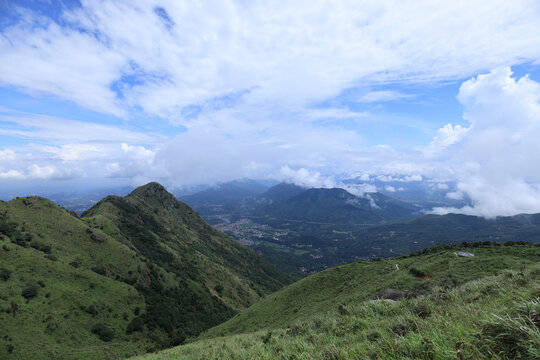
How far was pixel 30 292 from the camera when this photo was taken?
47.8 meters

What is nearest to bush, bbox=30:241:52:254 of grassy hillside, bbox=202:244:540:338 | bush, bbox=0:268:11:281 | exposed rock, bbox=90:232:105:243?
exposed rock, bbox=90:232:105:243

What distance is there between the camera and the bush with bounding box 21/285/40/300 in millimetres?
47156

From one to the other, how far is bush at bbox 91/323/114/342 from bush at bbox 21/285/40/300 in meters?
15.4

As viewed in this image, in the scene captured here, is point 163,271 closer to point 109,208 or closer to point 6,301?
point 6,301

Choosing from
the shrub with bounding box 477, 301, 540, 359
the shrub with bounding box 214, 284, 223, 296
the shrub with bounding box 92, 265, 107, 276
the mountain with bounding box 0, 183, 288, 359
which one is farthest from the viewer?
the shrub with bounding box 214, 284, 223, 296

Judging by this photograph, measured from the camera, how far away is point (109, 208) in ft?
435

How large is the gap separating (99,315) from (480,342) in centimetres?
7893

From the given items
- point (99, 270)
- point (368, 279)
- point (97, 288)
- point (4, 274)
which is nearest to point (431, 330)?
point (368, 279)

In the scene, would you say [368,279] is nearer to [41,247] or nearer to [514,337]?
[514,337]

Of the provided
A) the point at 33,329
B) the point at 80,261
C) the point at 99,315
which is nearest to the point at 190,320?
the point at 99,315

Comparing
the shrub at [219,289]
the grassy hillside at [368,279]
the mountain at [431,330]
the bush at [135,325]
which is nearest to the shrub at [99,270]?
the bush at [135,325]

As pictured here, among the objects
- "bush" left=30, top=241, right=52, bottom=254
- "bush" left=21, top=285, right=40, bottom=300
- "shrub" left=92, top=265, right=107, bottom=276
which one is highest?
"bush" left=30, top=241, right=52, bottom=254

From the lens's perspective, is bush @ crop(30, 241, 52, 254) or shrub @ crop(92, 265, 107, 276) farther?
shrub @ crop(92, 265, 107, 276)

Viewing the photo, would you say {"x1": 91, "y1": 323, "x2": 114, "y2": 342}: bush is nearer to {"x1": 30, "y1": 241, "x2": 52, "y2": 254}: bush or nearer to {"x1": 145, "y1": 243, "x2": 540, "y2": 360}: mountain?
{"x1": 30, "y1": 241, "x2": 52, "y2": 254}: bush
